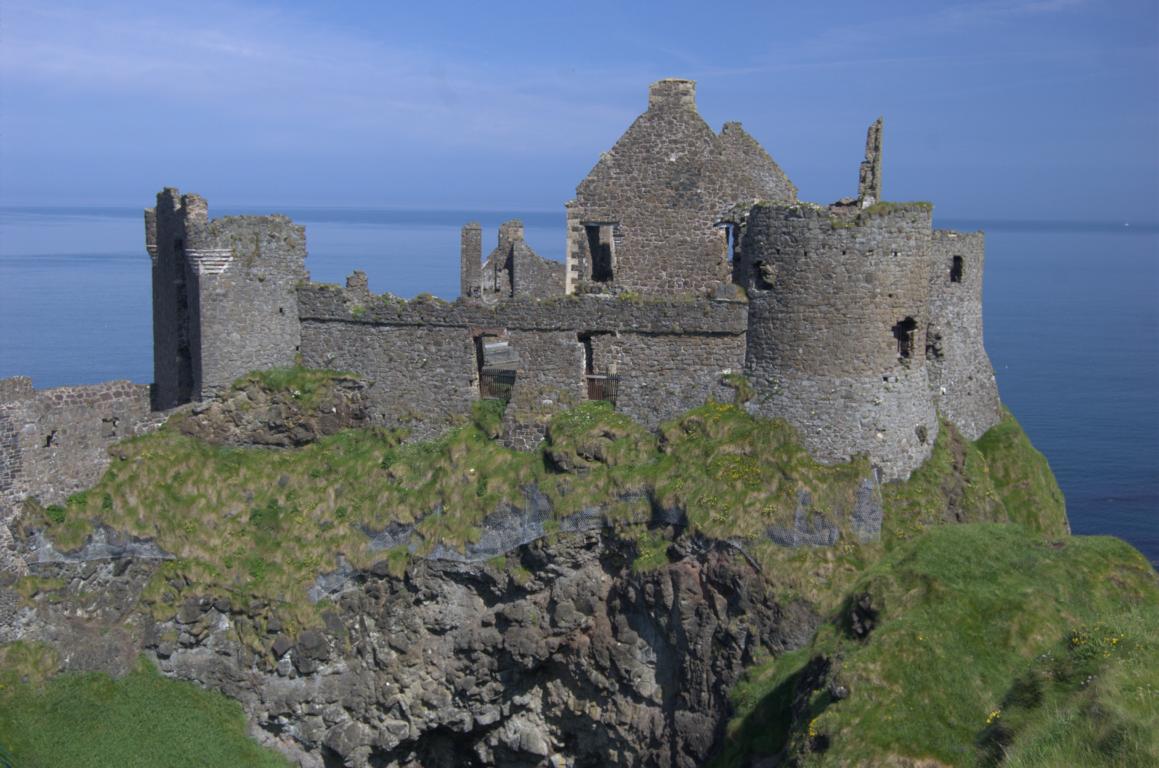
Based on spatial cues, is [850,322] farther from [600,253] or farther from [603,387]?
[600,253]

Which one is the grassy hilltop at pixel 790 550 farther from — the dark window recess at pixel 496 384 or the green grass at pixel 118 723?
the dark window recess at pixel 496 384

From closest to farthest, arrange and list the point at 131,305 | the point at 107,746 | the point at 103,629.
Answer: the point at 107,746, the point at 103,629, the point at 131,305

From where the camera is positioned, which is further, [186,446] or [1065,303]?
[1065,303]

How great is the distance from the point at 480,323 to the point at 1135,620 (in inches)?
694

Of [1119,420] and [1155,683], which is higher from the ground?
[1155,683]

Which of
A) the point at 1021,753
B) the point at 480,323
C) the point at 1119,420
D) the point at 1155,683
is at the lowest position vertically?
the point at 1119,420

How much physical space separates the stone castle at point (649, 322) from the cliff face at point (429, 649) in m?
3.25

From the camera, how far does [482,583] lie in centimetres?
2939

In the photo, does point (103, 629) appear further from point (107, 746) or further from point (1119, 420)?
point (1119, 420)

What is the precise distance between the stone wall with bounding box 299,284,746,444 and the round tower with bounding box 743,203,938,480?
5.29ft

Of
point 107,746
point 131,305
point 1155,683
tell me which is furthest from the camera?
point 131,305

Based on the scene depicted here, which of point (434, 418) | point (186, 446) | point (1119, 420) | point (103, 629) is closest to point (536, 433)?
point (434, 418)

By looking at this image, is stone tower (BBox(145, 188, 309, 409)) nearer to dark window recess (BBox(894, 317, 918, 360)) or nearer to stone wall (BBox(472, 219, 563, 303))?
stone wall (BBox(472, 219, 563, 303))

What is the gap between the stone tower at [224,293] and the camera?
30672 mm
